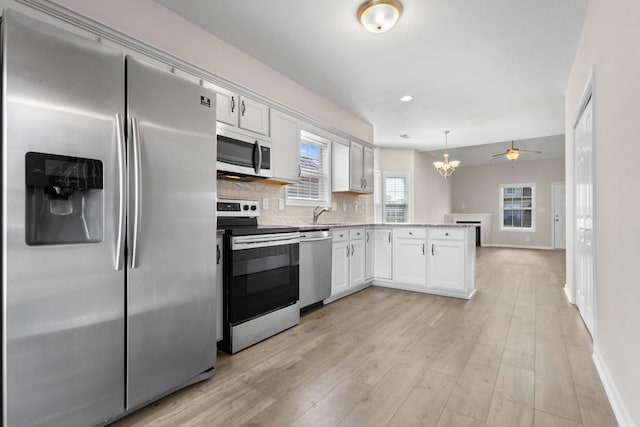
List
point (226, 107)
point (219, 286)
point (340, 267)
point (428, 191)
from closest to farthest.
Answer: point (219, 286), point (226, 107), point (340, 267), point (428, 191)

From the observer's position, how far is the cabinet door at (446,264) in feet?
13.1

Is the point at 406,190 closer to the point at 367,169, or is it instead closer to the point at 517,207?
the point at 367,169

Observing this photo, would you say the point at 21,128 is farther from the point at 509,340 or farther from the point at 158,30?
the point at 509,340

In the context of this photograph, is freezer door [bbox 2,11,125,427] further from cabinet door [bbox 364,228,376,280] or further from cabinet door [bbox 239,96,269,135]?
cabinet door [bbox 364,228,376,280]

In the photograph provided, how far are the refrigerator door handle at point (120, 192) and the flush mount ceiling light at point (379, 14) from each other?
1967mm

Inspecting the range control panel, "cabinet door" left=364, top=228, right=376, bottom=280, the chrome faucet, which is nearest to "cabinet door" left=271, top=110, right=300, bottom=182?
the range control panel

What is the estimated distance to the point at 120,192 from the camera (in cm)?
157

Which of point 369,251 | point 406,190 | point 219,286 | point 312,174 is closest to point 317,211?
point 312,174

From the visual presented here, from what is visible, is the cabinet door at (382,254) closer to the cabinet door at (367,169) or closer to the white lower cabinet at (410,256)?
the white lower cabinet at (410,256)

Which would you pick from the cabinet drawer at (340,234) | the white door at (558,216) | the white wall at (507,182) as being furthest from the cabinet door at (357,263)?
the white door at (558,216)

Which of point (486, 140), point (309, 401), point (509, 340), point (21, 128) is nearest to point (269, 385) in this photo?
point (309, 401)

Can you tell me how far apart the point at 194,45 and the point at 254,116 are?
0.76 m

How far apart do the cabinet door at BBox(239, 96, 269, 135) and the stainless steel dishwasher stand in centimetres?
113

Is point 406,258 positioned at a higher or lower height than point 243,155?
lower
